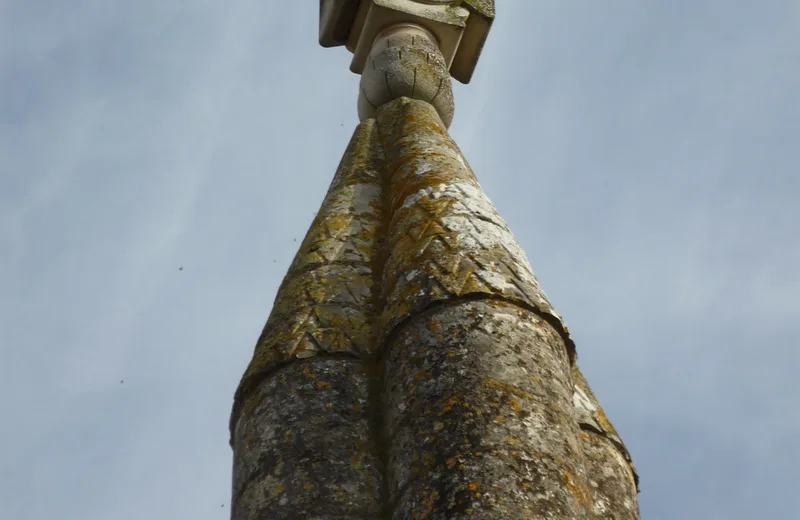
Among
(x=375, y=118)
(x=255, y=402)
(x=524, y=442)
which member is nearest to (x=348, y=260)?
(x=255, y=402)

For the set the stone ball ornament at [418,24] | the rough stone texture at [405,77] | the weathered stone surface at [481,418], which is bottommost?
the weathered stone surface at [481,418]

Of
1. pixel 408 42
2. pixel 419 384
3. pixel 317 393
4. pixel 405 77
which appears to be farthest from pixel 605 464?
pixel 408 42

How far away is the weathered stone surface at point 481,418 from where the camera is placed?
2.61 m

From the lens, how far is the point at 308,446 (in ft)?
9.86

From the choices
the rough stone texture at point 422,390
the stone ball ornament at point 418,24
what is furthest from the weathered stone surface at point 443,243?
the stone ball ornament at point 418,24

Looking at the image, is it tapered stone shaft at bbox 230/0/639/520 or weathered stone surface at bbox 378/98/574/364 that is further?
weathered stone surface at bbox 378/98/574/364

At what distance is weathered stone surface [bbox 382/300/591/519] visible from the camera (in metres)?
2.61

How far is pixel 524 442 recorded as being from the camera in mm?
2727

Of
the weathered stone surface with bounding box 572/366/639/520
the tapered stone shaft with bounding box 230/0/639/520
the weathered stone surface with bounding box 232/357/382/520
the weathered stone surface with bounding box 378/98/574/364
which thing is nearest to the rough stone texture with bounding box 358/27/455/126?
the weathered stone surface with bounding box 378/98/574/364

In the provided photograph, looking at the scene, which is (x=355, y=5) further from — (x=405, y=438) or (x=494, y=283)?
(x=405, y=438)

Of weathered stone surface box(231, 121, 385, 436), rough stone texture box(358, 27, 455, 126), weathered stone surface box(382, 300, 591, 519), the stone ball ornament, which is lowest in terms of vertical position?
weathered stone surface box(382, 300, 591, 519)

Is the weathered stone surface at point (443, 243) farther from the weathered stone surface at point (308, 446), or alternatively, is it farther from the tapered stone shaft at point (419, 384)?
the weathered stone surface at point (308, 446)

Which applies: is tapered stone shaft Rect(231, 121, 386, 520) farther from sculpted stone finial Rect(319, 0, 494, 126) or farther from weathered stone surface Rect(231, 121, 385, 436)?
sculpted stone finial Rect(319, 0, 494, 126)

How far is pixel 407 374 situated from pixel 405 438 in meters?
0.22
